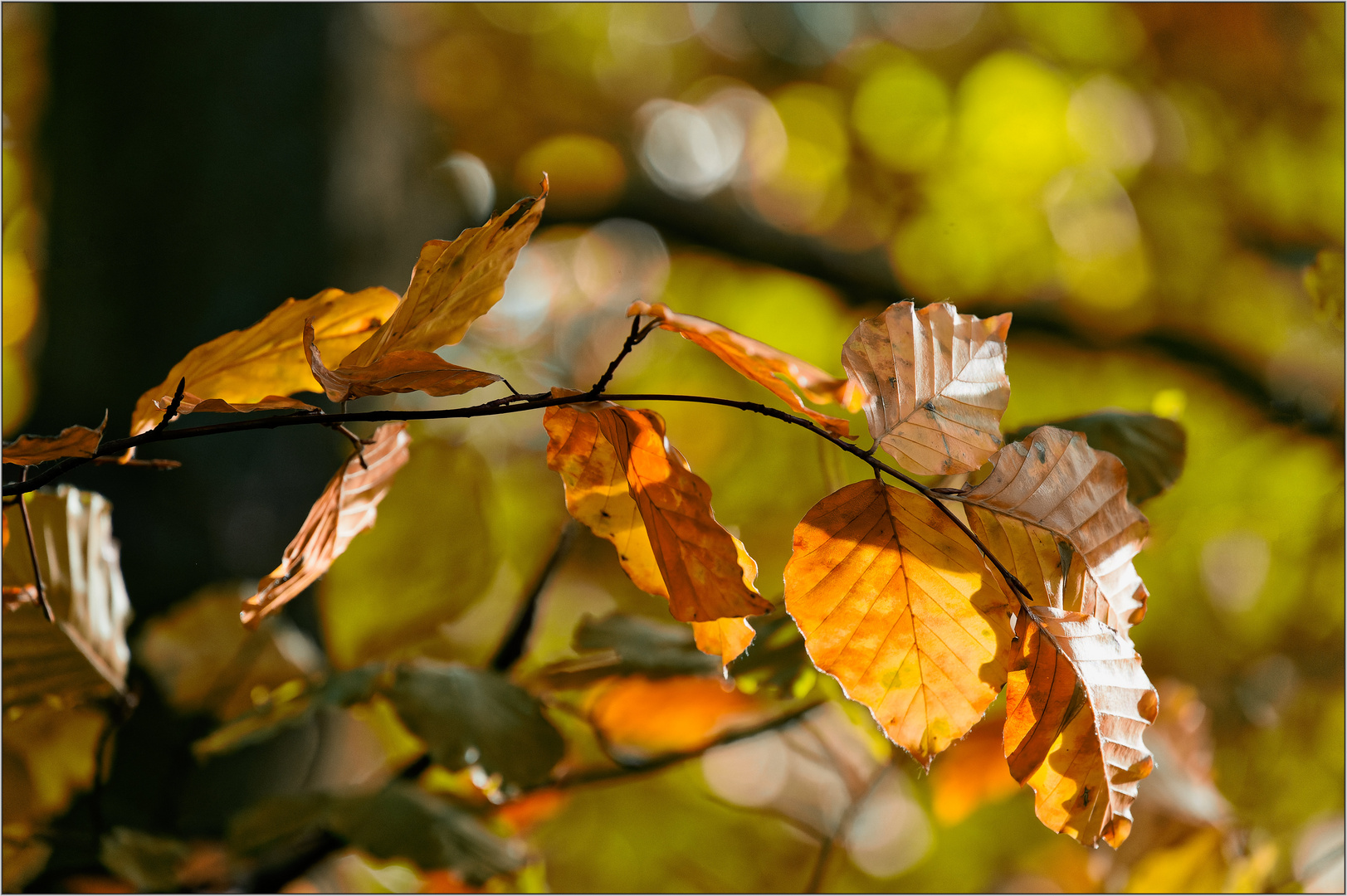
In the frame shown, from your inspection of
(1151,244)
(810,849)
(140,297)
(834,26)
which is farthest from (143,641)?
(1151,244)

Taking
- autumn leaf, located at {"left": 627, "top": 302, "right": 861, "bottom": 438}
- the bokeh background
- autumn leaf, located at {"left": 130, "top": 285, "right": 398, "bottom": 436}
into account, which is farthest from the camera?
the bokeh background

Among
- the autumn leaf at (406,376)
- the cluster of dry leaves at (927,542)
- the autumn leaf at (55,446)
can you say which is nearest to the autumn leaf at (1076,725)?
the cluster of dry leaves at (927,542)

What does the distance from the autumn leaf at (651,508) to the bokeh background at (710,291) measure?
25 centimetres

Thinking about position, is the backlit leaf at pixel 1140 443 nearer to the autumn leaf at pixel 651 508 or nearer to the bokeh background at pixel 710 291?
the bokeh background at pixel 710 291

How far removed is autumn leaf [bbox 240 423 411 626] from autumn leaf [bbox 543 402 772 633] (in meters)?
0.11

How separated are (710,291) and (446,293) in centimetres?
249

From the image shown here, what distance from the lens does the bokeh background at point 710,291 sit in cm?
77

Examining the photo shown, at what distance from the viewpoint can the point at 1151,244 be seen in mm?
2543

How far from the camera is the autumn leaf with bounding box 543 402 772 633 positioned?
227 mm

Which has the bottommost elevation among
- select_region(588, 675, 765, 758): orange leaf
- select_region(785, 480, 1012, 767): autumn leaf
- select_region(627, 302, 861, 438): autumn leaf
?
select_region(588, 675, 765, 758): orange leaf

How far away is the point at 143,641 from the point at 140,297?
1.18ft

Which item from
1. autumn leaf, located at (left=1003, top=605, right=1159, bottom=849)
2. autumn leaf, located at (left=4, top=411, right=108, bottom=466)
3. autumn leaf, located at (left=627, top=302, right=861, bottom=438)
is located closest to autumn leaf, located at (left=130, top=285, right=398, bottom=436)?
autumn leaf, located at (left=4, top=411, right=108, bottom=466)

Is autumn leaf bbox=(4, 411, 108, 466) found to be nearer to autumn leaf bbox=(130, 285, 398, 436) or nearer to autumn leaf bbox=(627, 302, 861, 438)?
autumn leaf bbox=(130, 285, 398, 436)

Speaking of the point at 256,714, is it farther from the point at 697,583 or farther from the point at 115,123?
the point at 115,123
